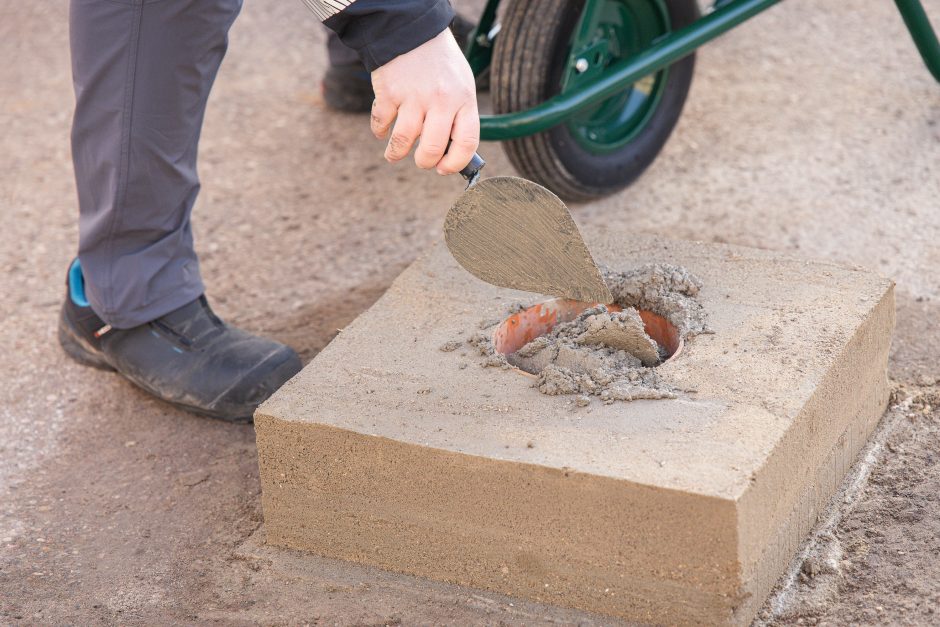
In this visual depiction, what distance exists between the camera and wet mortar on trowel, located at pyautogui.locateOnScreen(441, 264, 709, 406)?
68.9 inches

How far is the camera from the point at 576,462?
1591mm

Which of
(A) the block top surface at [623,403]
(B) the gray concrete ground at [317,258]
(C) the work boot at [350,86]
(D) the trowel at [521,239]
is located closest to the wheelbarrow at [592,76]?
(B) the gray concrete ground at [317,258]

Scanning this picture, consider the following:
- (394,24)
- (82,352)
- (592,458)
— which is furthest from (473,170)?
(82,352)

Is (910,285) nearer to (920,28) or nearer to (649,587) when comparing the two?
(920,28)

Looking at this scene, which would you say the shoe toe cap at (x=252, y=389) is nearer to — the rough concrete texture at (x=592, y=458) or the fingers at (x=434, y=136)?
the rough concrete texture at (x=592, y=458)

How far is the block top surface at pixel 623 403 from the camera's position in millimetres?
1605

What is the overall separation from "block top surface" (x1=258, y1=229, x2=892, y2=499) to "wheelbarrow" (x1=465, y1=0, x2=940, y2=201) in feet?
2.22

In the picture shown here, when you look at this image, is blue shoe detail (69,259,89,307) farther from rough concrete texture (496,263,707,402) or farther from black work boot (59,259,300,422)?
rough concrete texture (496,263,707,402)

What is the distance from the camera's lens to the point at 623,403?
1.71 meters

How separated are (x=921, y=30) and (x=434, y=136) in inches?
77.8

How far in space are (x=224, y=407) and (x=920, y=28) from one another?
2.11 meters

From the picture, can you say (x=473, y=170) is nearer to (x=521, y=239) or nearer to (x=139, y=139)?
(x=521, y=239)

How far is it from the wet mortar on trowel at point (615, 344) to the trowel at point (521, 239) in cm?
9

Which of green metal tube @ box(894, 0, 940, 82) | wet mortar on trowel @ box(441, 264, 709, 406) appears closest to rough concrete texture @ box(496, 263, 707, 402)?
wet mortar on trowel @ box(441, 264, 709, 406)
